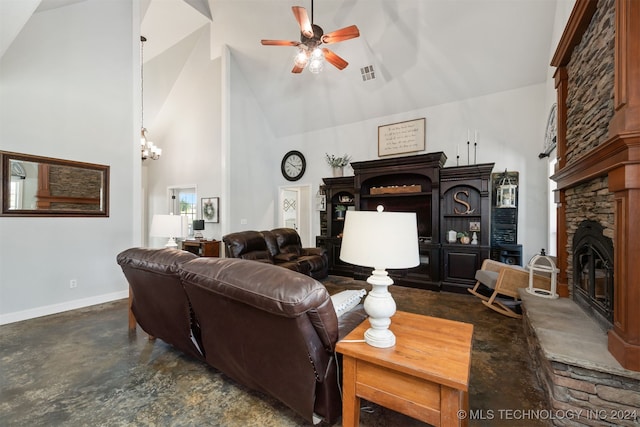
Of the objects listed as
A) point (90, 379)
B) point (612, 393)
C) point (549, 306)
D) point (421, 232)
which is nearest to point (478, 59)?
point (421, 232)

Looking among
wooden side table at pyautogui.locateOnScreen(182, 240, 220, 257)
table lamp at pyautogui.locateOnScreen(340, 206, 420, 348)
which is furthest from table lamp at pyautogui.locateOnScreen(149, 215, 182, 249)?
table lamp at pyautogui.locateOnScreen(340, 206, 420, 348)

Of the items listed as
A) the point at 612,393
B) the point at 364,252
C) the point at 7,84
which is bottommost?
the point at 612,393

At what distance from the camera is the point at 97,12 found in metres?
3.75

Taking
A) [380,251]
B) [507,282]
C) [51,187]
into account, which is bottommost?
[507,282]

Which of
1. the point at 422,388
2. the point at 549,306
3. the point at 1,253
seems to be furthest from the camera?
the point at 1,253

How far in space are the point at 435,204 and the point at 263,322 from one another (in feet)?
12.7

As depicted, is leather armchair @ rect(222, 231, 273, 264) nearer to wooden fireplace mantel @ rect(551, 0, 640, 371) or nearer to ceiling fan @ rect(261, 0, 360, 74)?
ceiling fan @ rect(261, 0, 360, 74)

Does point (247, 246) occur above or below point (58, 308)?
above

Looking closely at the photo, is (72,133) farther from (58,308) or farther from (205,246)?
(205,246)

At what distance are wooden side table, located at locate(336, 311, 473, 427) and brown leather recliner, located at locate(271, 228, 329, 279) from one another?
334 centimetres

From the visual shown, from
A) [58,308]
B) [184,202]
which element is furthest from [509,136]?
[184,202]

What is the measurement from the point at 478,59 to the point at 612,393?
437cm

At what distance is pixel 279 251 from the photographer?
502 cm

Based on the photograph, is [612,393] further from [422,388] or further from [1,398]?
[1,398]
